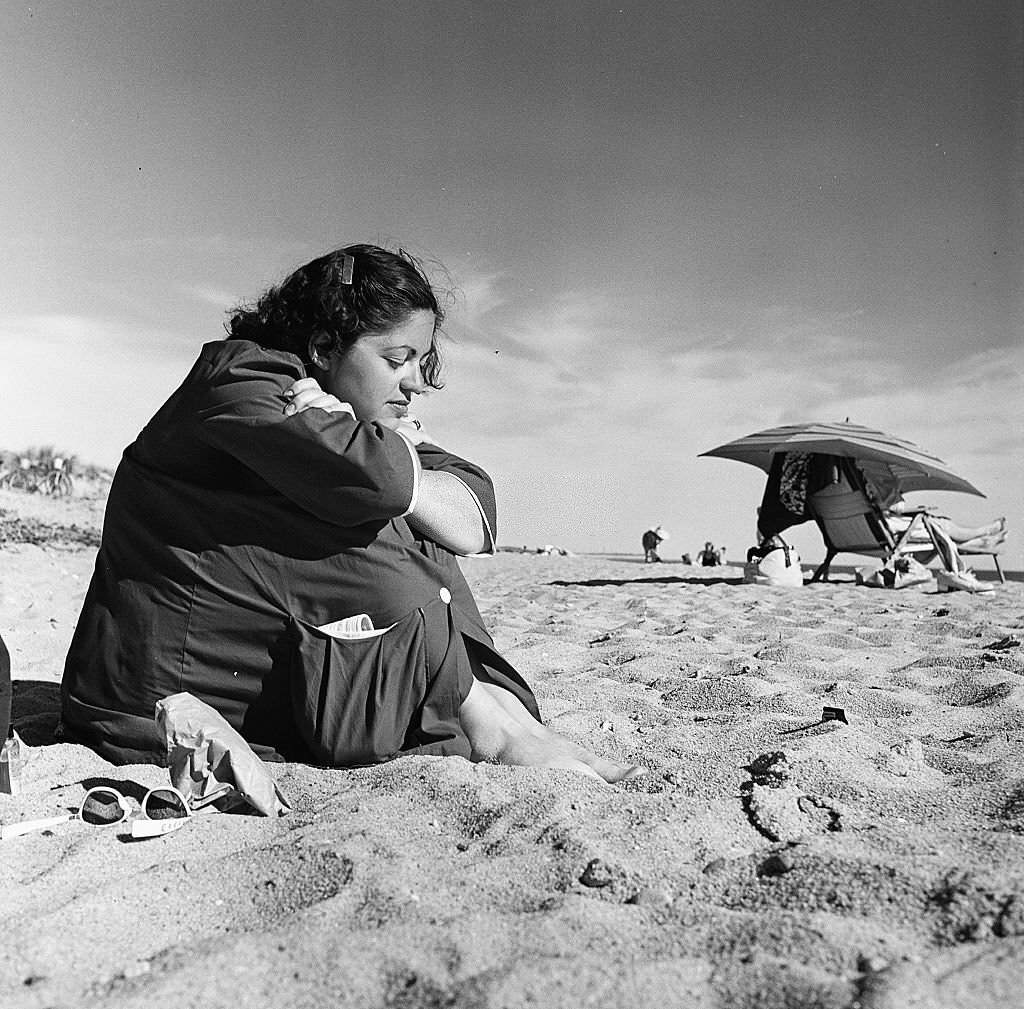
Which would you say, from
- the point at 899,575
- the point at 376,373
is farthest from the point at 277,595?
the point at 899,575

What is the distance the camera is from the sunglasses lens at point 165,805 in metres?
1.76

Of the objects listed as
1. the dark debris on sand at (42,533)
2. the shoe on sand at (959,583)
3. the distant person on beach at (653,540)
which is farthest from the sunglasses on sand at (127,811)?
the distant person on beach at (653,540)

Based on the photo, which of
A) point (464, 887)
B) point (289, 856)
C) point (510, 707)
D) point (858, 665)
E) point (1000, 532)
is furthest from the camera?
point (1000, 532)

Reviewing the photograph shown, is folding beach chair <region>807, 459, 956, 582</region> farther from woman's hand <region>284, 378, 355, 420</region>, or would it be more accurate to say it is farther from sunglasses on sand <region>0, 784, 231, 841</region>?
sunglasses on sand <region>0, 784, 231, 841</region>

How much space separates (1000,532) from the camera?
29.9 ft

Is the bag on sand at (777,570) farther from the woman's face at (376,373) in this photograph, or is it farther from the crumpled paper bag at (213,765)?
the crumpled paper bag at (213,765)

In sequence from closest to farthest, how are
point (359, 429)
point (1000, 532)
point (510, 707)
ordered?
point (359, 429) < point (510, 707) < point (1000, 532)

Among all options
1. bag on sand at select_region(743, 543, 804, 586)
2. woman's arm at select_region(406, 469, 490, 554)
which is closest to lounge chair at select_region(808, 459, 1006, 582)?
bag on sand at select_region(743, 543, 804, 586)

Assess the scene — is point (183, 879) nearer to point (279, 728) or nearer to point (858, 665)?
point (279, 728)

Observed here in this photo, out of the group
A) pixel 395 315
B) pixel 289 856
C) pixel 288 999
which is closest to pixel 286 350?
pixel 395 315

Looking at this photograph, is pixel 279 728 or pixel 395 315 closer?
pixel 279 728

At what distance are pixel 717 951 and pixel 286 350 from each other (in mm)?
1702

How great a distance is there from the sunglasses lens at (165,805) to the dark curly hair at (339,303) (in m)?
1.07

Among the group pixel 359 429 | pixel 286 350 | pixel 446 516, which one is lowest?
pixel 446 516
